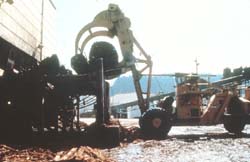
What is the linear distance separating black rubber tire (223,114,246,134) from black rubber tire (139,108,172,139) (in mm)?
3908

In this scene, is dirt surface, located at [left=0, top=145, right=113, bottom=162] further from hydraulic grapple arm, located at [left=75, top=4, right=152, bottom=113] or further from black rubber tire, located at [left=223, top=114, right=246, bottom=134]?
black rubber tire, located at [left=223, top=114, right=246, bottom=134]

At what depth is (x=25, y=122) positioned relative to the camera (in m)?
11.1

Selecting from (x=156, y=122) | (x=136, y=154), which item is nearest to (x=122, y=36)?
(x=156, y=122)

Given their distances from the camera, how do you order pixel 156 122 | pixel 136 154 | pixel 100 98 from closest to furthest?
pixel 136 154, pixel 100 98, pixel 156 122

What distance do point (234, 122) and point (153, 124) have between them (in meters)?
4.45

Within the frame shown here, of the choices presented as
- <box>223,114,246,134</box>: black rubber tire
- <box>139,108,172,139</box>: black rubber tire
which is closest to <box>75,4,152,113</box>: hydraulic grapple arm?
<box>139,108,172,139</box>: black rubber tire

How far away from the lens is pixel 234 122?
15727 millimetres

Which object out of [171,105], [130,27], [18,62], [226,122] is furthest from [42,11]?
[226,122]

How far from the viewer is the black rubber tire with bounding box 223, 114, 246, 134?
15.5 metres

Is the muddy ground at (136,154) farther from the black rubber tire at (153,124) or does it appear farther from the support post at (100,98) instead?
the black rubber tire at (153,124)

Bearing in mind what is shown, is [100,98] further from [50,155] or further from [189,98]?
[189,98]

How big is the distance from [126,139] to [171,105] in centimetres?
554

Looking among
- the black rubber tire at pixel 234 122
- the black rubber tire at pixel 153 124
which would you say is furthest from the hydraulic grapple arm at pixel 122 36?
the black rubber tire at pixel 234 122

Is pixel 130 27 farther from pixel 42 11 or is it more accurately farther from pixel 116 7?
pixel 42 11
